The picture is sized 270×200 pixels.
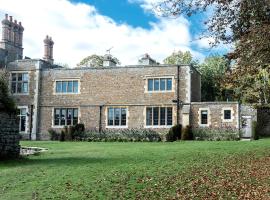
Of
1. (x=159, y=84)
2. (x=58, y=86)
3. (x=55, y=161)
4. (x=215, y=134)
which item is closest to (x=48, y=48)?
(x=58, y=86)

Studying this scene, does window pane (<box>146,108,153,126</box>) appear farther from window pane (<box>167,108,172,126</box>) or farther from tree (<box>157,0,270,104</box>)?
tree (<box>157,0,270,104</box>)

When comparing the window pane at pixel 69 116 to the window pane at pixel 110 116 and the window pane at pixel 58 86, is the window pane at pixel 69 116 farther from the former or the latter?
the window pane at pixel 110 116

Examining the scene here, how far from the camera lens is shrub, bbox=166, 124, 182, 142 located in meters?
33.9

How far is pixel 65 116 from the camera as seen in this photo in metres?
38.8

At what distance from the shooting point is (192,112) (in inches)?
1395

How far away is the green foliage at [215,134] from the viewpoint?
33.4 m

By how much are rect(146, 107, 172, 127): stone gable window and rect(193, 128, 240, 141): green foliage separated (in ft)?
8.37

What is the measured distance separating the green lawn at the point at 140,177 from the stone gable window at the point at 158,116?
58.4 feet

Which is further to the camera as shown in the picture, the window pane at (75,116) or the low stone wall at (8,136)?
the window pane at (75,116)

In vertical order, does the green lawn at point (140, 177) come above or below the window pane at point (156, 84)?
below

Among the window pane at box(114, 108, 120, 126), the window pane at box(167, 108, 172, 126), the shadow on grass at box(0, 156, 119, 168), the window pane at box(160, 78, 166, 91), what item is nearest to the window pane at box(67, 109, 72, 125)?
the window pane at box(114, 108, 120, 126)

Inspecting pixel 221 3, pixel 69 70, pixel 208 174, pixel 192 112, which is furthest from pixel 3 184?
pixel 69 70

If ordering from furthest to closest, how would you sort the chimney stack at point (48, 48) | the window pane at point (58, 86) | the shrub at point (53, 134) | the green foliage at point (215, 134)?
the chimney stack at point (48, 48), the window pane at point (58, 86), the shrub at point (53, 134), the green foliage at point (215, 134)

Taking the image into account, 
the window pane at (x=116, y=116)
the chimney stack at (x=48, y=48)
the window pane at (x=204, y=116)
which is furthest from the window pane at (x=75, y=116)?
the window pane at (x=204, y=116)
